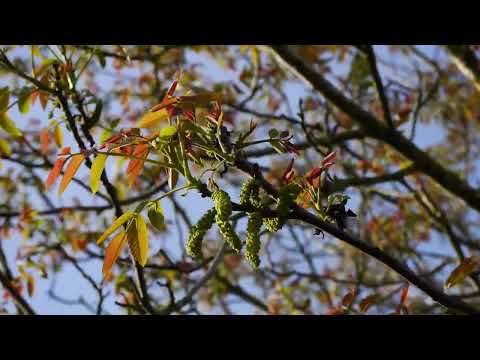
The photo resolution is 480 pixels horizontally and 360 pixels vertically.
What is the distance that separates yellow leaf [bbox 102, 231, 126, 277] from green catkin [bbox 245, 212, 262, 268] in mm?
393

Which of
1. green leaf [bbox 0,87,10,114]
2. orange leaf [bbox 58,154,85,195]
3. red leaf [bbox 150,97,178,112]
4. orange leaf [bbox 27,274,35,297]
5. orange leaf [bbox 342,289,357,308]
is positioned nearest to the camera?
red leaf [bbox 150,97,178,112]

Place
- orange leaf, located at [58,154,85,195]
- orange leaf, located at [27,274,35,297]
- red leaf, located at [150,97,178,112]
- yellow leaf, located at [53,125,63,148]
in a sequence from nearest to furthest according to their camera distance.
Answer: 1. red leaf, located at [150,97,178,112]
2. orange leaf, located at [58,154,85,195]
3. yellow leaf, located at [53,125,63,148]
4. orange leaf, located at [27,274,35,297]

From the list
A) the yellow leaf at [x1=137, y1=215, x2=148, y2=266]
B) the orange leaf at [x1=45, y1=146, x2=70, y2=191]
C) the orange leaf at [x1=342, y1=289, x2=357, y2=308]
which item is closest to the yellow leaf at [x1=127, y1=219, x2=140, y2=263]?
the yellow leaf at [x1=137, y1=215, x2=148, y2=266]

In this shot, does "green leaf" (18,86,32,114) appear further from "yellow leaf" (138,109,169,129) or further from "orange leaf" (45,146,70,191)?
"yellow leaf" (138,109,169,129)

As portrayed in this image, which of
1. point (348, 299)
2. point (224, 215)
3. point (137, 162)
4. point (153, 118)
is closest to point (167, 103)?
point (153, 118)

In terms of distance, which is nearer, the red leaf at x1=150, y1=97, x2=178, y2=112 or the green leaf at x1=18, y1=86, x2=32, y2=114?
the red leaf at x1=150, y1=97, x2=178, y2=112

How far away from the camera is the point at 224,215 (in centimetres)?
99

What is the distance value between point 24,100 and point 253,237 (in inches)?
48.5

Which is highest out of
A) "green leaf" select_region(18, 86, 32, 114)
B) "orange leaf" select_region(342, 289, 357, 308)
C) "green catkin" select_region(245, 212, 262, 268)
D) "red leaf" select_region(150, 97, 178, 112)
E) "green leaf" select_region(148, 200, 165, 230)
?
"green leaf" select_region(18, 86, 32, 114)

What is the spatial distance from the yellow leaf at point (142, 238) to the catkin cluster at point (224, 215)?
0.87 feet

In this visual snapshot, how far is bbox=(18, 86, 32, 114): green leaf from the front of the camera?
69.8 inches
